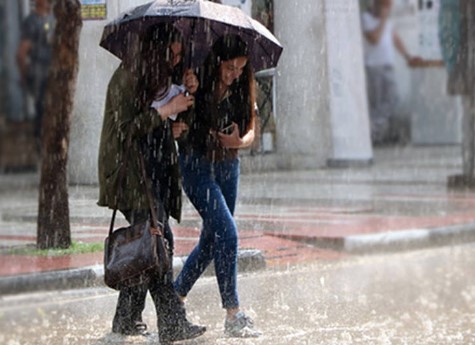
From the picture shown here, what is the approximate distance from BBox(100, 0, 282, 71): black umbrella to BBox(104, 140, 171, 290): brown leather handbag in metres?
0.85

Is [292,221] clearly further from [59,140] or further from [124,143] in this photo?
[124,143]

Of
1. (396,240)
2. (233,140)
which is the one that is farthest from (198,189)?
(396,240)

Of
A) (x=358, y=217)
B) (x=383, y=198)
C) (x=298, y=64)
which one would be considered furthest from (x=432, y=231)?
(x=298, y=64)

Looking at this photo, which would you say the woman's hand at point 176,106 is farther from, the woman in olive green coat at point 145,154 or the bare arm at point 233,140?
the bare arm at point 233,140

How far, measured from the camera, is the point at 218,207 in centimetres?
822

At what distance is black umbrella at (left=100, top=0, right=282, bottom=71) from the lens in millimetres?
8172

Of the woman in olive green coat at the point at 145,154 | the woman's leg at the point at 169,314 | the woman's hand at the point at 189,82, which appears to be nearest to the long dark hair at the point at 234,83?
the woman's hand at the point at 189,82

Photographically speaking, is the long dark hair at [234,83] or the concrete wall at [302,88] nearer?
the long dark hair at [234,83]

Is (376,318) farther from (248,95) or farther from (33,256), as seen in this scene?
(33,256)

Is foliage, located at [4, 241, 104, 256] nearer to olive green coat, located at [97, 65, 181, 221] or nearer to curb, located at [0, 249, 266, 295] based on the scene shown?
curb, located at [0, 249, 266, 295]

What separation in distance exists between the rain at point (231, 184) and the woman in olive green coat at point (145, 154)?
0.04 ft

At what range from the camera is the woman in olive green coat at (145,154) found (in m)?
7.80

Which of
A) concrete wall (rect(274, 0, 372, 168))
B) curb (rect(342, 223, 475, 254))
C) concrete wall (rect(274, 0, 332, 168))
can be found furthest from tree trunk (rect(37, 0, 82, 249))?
concrete wall (rect(274, 0, 372, 168))

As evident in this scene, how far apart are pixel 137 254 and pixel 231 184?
3.13 feet
